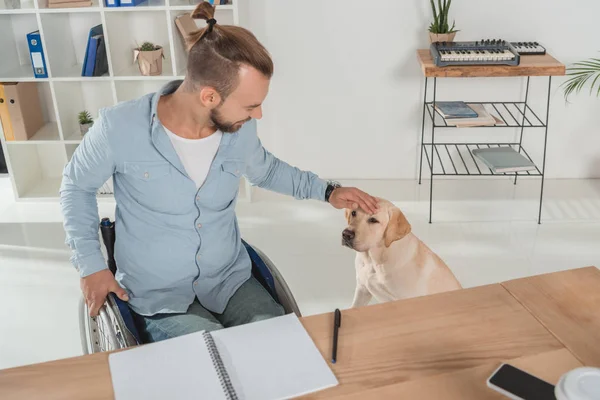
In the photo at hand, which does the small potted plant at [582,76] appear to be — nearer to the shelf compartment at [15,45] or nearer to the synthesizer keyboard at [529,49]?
the synthesizer keyboard at [529,49]

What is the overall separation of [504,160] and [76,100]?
236 cm

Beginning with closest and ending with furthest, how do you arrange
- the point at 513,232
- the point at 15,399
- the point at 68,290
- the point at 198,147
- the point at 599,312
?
the point at 15,399, the point at 599,312, the point at 198,147, the point at 68,290, the point at 513,232

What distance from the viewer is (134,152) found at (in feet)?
5.25

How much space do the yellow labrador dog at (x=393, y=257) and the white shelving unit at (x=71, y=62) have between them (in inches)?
62.1

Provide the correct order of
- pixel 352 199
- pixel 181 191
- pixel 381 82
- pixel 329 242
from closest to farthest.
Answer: pixel 181 191
pixel 352 199
pixel 329 242
pixel 381 82

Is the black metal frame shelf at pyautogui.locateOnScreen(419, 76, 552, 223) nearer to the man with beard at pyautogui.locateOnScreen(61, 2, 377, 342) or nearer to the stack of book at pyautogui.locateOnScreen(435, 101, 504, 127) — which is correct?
the stack of book at pyautogui.locateOnScreen(435, 101, 504, 127)

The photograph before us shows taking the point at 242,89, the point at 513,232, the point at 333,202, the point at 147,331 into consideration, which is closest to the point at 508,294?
the point at 333,202

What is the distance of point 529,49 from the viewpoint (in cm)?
324

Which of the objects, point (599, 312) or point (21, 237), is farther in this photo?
point (21, 237)

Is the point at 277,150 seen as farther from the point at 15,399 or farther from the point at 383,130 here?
the point at 15,399

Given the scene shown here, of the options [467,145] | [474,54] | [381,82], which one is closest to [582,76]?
[467,145]

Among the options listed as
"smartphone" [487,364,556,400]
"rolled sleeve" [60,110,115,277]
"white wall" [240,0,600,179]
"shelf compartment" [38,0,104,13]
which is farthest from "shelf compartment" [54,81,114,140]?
"smartphone" [487,364,556,400]

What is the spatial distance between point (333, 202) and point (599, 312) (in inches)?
29.4

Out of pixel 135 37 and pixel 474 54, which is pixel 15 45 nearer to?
pixel 135 37
